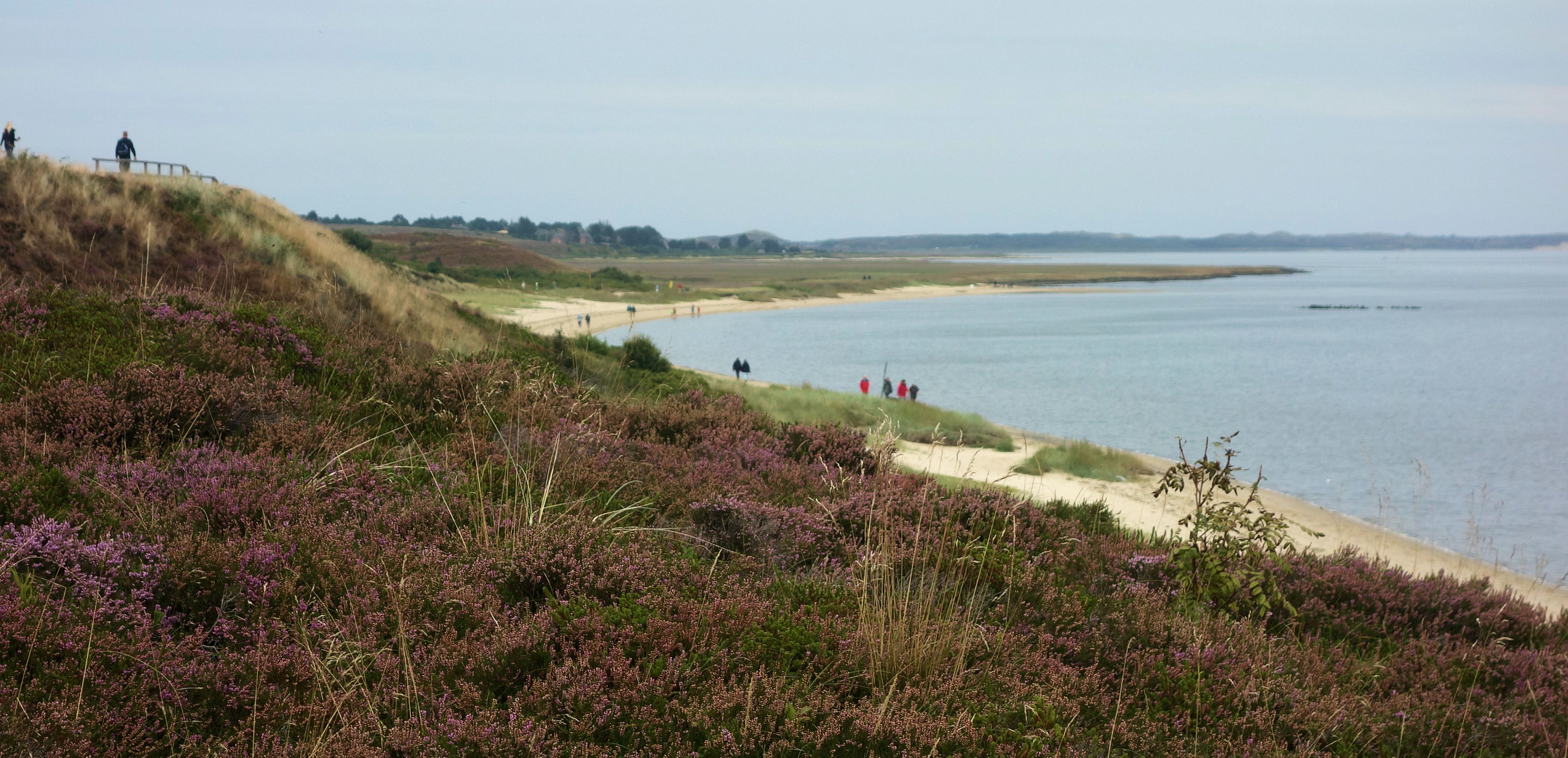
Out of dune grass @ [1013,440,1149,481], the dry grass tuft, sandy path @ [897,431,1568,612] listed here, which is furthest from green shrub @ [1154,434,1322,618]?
dune grass @ [1013,440,1149,481]

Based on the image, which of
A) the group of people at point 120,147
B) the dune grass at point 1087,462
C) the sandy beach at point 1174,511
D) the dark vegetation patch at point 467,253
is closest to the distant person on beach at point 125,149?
the group of people at point 120,147

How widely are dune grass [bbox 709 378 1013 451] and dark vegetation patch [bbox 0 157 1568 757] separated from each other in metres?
15.9

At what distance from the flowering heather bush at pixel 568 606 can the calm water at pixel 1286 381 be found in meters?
5.57

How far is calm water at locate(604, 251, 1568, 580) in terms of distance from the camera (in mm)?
24812

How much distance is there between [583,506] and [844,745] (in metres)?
2.46

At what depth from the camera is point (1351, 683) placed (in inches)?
193

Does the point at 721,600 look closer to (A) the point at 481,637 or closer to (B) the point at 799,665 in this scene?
(B) the point at 799,665

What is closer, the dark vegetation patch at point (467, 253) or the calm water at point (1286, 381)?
the calm water at point (1286, 381)

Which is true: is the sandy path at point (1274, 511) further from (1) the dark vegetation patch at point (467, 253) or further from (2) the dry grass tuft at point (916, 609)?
(1) the dark vegetation patch at point (467, 253)

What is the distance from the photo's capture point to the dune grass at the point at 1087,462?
2155 cm

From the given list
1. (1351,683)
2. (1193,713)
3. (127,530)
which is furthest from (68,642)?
(1351,683)

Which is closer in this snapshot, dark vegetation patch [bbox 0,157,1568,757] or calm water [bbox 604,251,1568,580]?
dark vegetation patch [bbox 0,157,1568,757]

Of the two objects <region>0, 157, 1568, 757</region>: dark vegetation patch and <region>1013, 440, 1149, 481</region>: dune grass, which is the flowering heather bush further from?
<region>1013, 440, 1149, 481</region>: dune grass

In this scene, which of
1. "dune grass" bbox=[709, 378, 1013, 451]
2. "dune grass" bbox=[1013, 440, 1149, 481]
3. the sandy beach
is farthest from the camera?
"dune grass" bbox=[709, 378, 1013, 451]
